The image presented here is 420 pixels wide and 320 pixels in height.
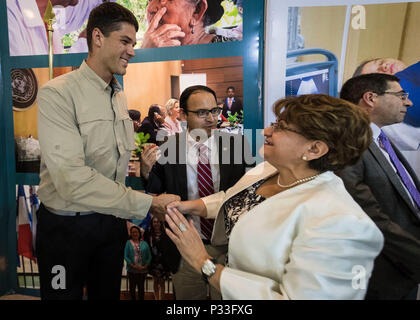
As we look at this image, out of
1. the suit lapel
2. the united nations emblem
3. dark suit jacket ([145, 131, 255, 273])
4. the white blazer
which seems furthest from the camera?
the united nations emblem

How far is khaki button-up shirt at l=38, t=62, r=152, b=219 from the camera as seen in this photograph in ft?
4.85

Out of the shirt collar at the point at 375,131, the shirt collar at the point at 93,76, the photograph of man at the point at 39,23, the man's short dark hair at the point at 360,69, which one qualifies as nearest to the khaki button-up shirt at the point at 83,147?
the shirt collar at the point at 93,76

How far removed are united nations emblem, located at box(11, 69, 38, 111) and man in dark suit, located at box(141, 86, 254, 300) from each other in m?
1.38

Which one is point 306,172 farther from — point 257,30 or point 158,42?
point 158,42

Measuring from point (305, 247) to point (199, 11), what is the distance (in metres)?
1.95

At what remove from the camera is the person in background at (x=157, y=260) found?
2.50 metres

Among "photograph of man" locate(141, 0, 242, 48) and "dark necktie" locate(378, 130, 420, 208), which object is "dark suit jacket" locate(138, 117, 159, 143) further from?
"dark necktie" locate(378, 130, 420, 208)

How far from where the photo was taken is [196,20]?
2.21 m

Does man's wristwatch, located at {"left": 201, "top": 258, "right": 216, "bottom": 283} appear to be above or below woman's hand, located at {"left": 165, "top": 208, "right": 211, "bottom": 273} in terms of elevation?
below

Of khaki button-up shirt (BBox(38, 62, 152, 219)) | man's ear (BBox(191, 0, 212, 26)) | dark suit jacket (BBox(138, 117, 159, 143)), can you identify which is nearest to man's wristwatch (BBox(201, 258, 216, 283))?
khaki button-up shirt (BBox(38, 62, 152, 219))

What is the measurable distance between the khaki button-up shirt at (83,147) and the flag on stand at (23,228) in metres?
1.40

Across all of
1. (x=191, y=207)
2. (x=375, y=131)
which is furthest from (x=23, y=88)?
(x=375, y=131)

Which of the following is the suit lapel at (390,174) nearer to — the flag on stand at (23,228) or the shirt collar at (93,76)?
the shirt collar at (93,76)

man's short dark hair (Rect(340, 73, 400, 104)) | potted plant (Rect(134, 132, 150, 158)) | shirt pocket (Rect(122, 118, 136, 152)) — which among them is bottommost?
potted plant (Rect(134, 132, 150, 158))
